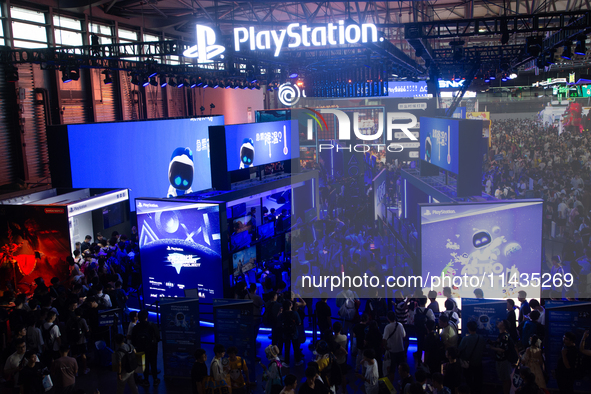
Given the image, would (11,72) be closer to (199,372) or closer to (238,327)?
(238,327)

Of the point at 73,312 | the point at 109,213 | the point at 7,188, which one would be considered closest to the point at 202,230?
the point at 73,312

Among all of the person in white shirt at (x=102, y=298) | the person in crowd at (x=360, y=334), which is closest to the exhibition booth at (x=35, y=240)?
the person in white shirt at (x=102, y=298)

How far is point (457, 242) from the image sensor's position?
8.53 m

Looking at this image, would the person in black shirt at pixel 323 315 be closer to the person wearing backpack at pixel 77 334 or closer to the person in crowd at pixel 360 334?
the person in crowd at pixel 360 334

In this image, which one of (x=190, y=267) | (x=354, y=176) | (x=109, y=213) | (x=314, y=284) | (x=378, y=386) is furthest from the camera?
(x=354, y=176)

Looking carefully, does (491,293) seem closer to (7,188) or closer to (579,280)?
(579,280)

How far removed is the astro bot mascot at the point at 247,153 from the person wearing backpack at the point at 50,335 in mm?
6487

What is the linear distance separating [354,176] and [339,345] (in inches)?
503

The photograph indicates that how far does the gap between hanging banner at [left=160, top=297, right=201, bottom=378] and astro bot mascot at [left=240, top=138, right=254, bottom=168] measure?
6.10 m

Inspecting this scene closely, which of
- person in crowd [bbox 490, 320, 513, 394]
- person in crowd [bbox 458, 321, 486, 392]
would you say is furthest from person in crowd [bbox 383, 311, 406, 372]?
person in crowd [bbox 490, 320, 513, 394]

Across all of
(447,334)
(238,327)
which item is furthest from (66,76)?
(447,334)

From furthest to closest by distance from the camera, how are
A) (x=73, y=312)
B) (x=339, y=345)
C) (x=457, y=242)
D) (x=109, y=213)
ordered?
(x=109, y=213), (x=457, y=242), (x=73, y=312), (x=339, y=345)

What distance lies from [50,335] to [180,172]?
11.5m

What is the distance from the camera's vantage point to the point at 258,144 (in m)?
13.2
